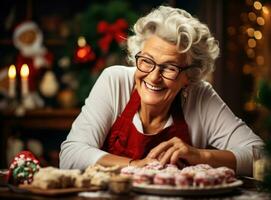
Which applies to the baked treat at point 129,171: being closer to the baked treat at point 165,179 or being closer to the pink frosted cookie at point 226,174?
the baked treat at point 165,179

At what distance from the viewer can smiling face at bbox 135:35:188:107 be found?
245 centimetres

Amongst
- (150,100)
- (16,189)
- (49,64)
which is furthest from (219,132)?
(49,64)

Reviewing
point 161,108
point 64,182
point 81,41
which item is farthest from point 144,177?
point 81,41

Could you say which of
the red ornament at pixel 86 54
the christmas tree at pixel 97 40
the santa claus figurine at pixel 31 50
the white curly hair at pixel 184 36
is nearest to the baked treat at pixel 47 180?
the white curly hair at pixel 184 36

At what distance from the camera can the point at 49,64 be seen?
17.4 feet

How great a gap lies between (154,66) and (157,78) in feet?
0.14

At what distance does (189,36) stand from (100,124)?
0.45 metres

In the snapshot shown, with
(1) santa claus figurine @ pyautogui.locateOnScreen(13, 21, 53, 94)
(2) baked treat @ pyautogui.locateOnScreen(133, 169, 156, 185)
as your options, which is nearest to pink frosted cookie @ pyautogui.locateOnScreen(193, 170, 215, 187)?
(2) baked treat @ pyautogui.locateOnScreen(133, 169, 156, 185)

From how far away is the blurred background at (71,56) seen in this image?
4.87 metres

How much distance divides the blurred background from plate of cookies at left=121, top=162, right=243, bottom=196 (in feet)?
Result: 8.74

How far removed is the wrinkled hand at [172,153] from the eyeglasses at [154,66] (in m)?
0.29

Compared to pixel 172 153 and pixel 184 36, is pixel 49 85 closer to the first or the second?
pixel 184 36

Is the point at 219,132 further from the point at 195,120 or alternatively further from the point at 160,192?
the point at 160,192

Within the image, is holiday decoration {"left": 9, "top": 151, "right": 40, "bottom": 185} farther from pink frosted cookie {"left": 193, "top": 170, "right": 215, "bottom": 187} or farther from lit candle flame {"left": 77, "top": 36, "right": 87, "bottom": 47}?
lit candle flame {"left": 77, "top": 36, "right": 87, "bottom": 47}
